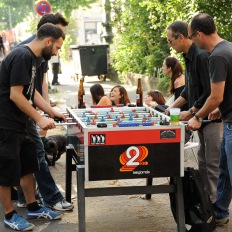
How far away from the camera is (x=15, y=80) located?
5684mm

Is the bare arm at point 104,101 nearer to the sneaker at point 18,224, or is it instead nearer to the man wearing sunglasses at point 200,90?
the man wearing sunglasses at point 200,90

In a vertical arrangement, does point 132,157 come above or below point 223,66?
below

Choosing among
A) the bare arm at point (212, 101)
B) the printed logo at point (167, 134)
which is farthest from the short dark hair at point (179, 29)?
the printed logo at point (167, 134)

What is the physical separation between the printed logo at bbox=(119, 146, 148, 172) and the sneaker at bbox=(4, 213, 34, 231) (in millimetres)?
1308

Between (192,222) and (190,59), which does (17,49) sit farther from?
(192,222)

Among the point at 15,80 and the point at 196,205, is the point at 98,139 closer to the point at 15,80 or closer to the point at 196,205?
the point at 15,80

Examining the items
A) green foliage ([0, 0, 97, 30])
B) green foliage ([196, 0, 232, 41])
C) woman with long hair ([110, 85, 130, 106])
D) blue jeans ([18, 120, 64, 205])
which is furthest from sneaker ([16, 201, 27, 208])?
green foliage ([0, 0, 97, 30])

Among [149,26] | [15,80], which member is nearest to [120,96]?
[15,80]

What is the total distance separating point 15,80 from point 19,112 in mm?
376

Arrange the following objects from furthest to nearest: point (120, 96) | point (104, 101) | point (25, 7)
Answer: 1. point (25, 7)
2. point (120, 96)
3. point (104, 101)

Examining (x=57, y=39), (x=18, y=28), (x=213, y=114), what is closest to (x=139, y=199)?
(x=213, y=114)

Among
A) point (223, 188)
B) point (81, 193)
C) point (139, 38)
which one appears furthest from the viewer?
point (139, 38)

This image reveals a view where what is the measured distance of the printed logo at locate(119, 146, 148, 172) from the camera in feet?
17.4

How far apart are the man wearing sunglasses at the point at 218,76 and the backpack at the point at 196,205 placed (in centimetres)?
30
